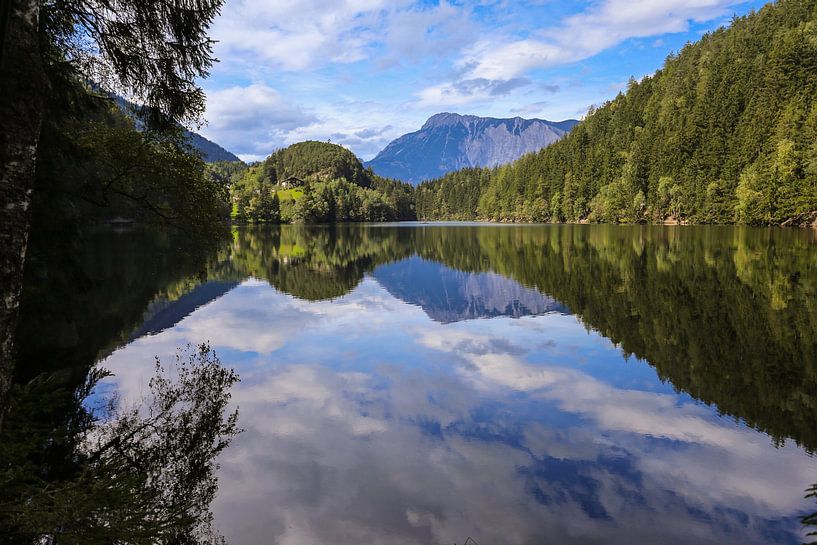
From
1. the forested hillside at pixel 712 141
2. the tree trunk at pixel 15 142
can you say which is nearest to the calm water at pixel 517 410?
the tree trunk at pixel 15 142

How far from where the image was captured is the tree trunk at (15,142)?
4.05 meters

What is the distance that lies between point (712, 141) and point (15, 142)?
461 feet

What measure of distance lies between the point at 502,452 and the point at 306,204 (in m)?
195

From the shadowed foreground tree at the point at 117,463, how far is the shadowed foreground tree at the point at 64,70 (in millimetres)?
1715

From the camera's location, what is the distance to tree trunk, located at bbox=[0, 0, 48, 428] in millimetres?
4051

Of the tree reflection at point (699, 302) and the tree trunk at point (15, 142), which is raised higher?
the tree trunk at point (15, 142)

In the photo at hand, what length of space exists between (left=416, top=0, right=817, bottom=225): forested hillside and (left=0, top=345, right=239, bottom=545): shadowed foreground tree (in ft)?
325

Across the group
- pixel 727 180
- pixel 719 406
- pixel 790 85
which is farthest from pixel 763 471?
pixel 790 85

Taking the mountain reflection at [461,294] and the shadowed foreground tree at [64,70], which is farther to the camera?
the mountain reflection at [461,294]

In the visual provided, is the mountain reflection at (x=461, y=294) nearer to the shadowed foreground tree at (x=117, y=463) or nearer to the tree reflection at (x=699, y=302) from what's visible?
the tree reflection at (x=699, y=302)

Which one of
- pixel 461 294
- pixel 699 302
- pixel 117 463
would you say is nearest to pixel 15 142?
pixel 117 463

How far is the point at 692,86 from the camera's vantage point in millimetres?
150000

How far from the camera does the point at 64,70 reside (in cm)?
1108

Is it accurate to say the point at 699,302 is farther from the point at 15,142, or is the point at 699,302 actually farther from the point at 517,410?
the point at 15,142
